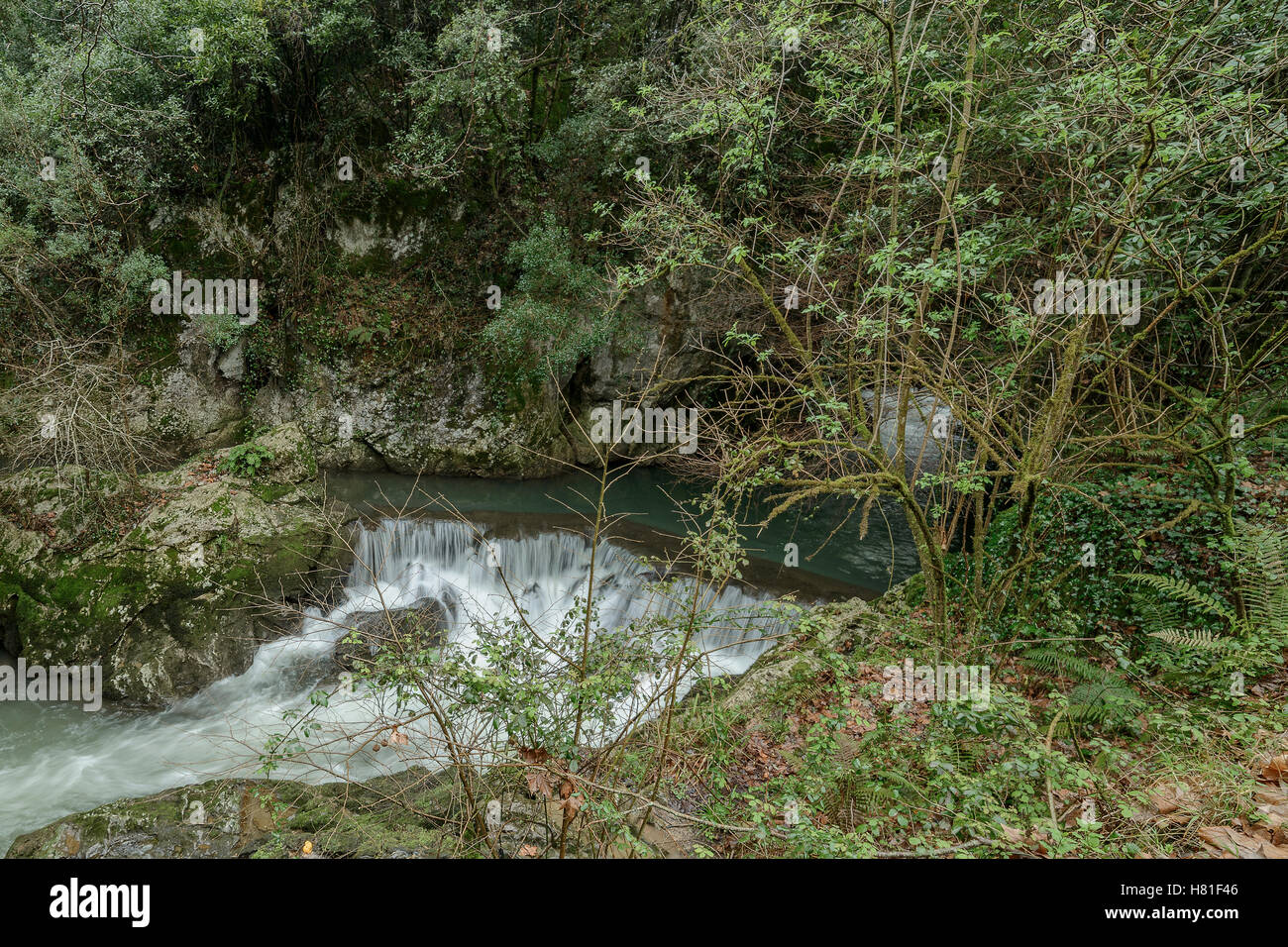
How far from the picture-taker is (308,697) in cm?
611

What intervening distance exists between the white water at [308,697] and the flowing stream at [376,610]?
0.06ft

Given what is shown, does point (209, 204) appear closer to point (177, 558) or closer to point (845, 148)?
point (177, 558)

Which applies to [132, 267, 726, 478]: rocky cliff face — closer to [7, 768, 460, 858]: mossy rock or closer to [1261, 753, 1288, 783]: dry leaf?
[7, 768, 460, 858]: mossy rock

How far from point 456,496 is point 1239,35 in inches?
441

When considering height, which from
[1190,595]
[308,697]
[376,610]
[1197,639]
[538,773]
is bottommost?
[308,697]

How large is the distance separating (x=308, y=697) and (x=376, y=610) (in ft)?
7.60

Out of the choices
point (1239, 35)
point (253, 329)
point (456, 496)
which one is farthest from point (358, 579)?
point (1239, 35)

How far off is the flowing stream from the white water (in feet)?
0.06

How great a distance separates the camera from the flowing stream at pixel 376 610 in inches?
225

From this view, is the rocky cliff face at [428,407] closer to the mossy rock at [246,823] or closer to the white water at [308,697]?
the white water at [308,697]

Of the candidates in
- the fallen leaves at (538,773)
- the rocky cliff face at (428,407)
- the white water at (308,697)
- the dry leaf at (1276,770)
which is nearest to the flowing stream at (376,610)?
the white water at (308,697)

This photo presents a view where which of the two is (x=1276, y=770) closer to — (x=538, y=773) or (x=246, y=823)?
(x=538, y=773)

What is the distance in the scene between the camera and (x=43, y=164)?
943 cm

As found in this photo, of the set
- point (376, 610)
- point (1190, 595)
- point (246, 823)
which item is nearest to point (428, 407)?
point (376, 610)
